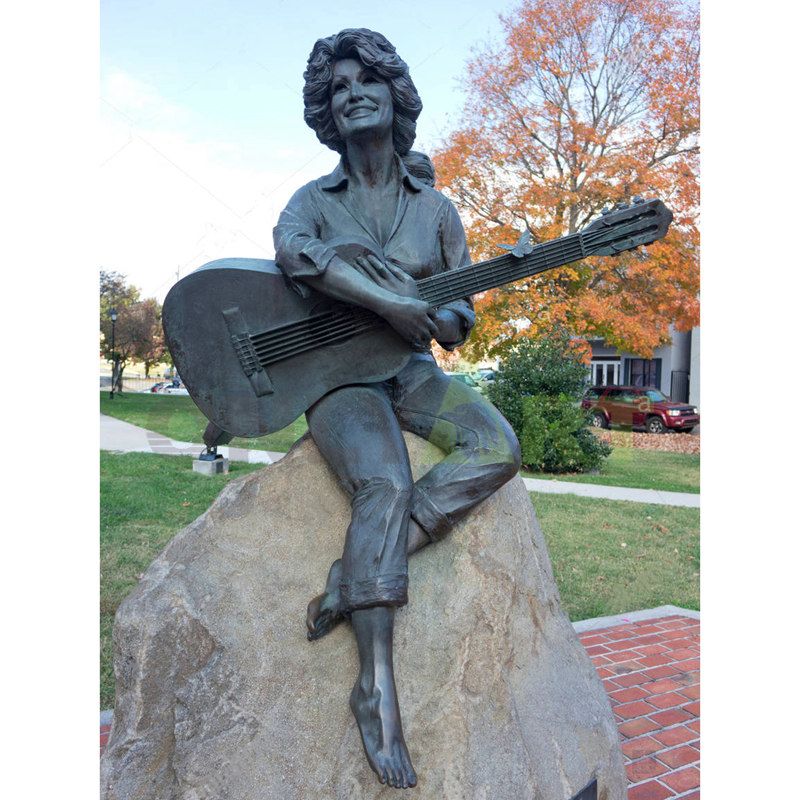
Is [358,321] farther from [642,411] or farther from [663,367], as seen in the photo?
[663,367]

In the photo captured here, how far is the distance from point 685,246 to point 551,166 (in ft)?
7.18

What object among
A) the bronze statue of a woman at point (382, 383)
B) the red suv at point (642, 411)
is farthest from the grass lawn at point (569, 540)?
the red suv at point (642, 411)

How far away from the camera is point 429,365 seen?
2.36 m

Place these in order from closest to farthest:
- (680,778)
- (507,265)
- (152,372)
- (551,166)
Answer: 1. (507,265)
2. (680,778)
3. (152,372)
4. (551,166)

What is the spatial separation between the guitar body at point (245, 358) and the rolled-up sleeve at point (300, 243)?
74 millimetres

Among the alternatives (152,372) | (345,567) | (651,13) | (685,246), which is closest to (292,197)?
(345,567)

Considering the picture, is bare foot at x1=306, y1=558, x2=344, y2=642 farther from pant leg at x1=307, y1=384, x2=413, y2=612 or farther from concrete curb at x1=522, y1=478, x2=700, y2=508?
concrete curb at x1=522, y1=478, x2=700, y2=508

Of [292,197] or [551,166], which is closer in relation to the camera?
[292,197]

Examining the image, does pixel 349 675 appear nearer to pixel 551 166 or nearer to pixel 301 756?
pixel 301 756

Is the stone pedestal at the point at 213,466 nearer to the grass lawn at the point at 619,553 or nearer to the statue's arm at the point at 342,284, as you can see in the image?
the grass lawn at the point at 619,553

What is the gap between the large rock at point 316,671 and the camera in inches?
75.0

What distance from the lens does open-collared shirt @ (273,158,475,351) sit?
2.26 metres

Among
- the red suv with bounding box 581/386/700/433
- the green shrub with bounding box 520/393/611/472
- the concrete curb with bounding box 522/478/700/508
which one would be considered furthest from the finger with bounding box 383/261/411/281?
the red suv with bounding box 581/386/700/433

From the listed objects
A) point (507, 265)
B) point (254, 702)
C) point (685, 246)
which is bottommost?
point (254, 702)
